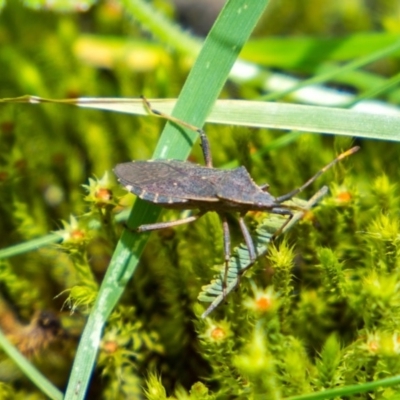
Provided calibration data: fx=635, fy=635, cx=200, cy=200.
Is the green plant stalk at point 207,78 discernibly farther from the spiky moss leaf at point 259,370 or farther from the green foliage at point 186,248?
the spiky moss leaf at point 259,370

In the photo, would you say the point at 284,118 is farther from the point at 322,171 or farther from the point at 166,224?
the point at 166,224

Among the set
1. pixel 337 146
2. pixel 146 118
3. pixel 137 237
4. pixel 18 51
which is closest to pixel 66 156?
pixel 146 118

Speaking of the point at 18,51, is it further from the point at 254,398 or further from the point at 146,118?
the point at 254,398

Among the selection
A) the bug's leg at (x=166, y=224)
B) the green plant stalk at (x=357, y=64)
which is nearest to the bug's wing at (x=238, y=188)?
the bug's leg at (x=166, y=224)

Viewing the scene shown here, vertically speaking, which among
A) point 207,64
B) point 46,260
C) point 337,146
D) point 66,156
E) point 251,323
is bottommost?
point 46,260

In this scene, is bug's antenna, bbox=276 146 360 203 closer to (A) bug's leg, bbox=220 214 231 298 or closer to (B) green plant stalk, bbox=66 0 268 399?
(A) bug's leg, bbox=220 214 231 298

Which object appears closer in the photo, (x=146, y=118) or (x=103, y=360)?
(x=103, y=360)

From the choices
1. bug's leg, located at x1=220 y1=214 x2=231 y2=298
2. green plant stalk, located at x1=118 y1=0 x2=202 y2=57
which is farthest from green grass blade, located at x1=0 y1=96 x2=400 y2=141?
green plant stalk, located at x1=118 y1=0 x2=202 y2=57

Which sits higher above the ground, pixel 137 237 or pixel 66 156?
pixel 137 237
